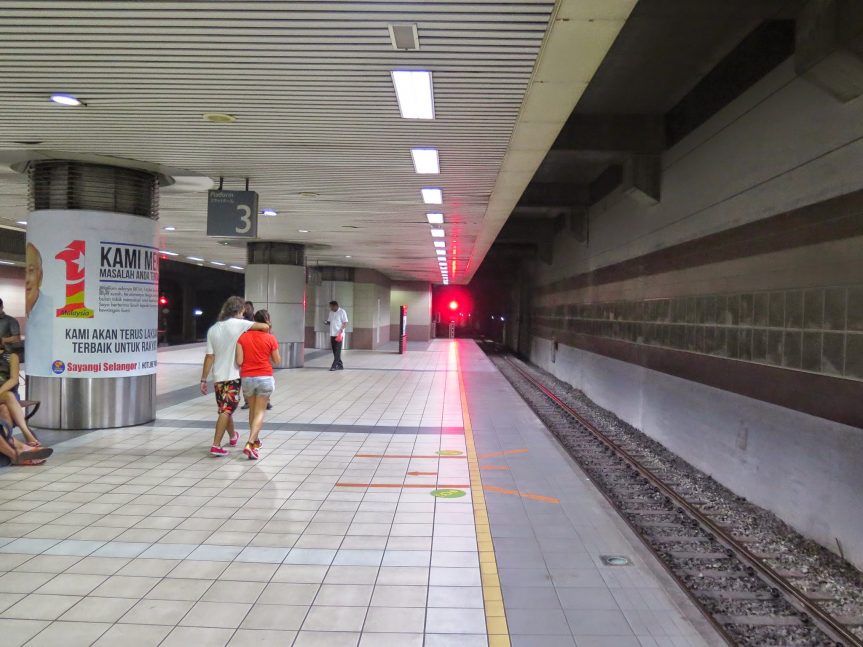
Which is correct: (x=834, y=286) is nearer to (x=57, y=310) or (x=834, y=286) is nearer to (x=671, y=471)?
(x=671, y=471)

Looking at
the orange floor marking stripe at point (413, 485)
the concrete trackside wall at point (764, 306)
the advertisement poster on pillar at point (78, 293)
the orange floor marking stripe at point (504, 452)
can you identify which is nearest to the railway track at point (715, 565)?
the concrete trackside wall at point (764, 306)

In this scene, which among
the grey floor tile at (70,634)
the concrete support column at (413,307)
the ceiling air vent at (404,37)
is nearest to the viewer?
the grey floor tile at (70,634)

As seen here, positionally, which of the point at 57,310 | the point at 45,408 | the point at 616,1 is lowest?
the point at 45,408

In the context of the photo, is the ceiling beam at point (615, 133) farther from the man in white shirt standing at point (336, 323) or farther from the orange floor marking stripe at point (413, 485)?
the man in white shirt standing at point (336, 323)

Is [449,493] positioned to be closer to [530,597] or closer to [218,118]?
[530,597]

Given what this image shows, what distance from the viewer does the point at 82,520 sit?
4859 mm

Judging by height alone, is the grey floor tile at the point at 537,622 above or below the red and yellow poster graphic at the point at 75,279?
below

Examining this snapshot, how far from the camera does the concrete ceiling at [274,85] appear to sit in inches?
160

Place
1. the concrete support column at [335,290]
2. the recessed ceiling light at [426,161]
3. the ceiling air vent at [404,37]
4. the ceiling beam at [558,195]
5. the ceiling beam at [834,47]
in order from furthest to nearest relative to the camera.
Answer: the concrete support column at [335,290] < the ceiling beam at [558,195] < the recessed ceiling light at [426,161] < the ceiling beam at [834,47] < the ceiling air vent at [404,37]

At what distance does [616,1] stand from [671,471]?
672 centimetres

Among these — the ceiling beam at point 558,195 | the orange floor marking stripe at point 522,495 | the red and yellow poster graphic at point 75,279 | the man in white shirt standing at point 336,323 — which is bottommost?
the orange floor marking stripe at point 522,495

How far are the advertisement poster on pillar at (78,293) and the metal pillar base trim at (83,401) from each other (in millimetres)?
119

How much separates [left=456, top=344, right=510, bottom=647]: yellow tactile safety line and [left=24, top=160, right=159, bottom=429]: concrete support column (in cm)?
469

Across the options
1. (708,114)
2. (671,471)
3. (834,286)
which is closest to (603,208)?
(708,114)
